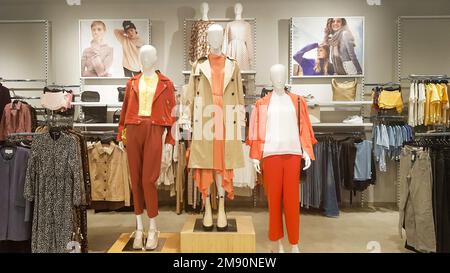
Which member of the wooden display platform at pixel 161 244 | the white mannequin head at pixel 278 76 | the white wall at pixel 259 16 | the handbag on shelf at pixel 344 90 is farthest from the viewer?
the white wall at pixel 259 16

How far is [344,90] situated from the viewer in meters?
5.99

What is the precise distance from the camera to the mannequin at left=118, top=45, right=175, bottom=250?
346 centimetres

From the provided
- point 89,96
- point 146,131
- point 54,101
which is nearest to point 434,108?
point 146,131

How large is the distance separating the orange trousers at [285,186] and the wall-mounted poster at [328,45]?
287 cm

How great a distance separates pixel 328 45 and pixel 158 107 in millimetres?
3440

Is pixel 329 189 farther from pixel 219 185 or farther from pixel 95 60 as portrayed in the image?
pixel 95 60

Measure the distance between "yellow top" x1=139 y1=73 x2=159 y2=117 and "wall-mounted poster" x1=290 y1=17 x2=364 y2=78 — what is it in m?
3.06

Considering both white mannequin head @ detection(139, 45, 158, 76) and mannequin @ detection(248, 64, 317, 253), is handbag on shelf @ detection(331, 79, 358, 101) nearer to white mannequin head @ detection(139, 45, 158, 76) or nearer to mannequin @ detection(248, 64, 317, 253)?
mannequin @ detection(248, 64, 317, 253)

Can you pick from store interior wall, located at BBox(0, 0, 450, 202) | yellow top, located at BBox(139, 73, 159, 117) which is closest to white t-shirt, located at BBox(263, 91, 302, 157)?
yellow top, located at BBox(139, 73, 159, 117)

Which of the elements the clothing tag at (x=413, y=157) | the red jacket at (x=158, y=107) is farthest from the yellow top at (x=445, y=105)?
the red jacket at (x=158, y=107)

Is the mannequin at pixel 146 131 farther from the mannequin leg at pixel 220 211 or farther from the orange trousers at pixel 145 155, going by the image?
the mannequin leg at pixel 220 211

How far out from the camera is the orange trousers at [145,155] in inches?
136

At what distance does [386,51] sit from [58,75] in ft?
16.7

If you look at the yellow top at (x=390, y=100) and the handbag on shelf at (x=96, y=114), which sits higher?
the yellow top at (x=390, y=100)
